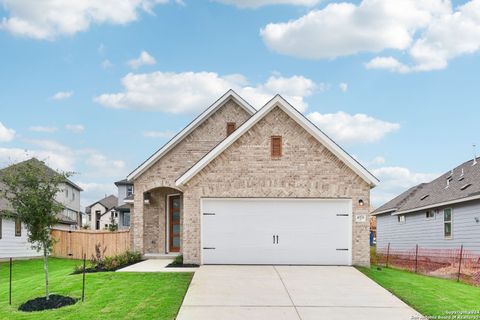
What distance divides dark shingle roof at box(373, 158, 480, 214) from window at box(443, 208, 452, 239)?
61 centimetres

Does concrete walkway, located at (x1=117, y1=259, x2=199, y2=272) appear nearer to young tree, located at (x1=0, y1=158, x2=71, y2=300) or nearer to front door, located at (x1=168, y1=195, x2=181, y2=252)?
front door, located at (x1=168, y1=195, x2=181, y2=252)

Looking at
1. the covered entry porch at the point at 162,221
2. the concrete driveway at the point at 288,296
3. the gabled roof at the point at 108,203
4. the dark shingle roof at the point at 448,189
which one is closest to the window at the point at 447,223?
the dark shingle roof at the point at 448,189

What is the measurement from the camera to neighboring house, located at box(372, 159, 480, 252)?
71.1 ft

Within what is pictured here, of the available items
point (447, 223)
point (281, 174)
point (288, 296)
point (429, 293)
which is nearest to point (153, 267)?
point (281, 174)

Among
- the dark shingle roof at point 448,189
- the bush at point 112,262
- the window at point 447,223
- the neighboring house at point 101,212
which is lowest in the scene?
the neighboring house at point 101,212

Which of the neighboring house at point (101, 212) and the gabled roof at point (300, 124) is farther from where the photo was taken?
the neighboring house at point (101, 212)

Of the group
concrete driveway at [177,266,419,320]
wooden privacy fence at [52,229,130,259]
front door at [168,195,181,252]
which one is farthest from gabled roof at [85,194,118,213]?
concrete driveway at [177,266,419,320]

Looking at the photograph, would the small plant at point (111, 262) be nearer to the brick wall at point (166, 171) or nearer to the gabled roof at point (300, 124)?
the brick wall at point (166, 171)

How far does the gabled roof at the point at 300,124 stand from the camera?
17250 mm

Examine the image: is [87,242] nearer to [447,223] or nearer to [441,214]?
[441,214]

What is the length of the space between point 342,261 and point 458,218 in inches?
336

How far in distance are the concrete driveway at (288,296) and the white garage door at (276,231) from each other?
4.45ft

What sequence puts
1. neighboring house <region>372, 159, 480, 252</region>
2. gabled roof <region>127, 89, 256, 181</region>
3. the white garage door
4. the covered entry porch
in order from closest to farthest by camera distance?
the white garage door < gabled roof <region>127, 89, 256, 181</region> < the covered entry porch < neighboring house <region>372, 159, 480, 252</region>

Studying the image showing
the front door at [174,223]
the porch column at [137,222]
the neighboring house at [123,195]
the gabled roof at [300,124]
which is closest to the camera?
the gabled roof at [300,124]
